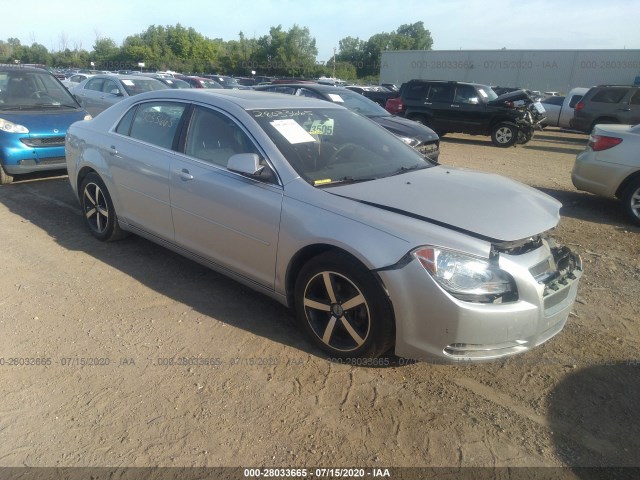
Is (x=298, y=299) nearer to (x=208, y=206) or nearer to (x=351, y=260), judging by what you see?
(x=351, y=260)

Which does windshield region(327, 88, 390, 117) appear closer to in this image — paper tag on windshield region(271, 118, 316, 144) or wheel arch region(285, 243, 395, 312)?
paper tag on windshield region(271, 118, 316, 144)

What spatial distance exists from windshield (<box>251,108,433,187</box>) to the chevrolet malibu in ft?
0.04

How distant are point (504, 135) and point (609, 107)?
3452 mm

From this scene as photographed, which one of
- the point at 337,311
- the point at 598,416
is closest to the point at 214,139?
the point at 337,311

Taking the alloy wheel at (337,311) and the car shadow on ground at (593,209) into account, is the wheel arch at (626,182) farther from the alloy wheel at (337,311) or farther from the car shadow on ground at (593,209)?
the alloy wheel at (337,311)

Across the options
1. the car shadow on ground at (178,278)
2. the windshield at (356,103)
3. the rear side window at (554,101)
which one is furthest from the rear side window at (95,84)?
the rear side window at (554,101)

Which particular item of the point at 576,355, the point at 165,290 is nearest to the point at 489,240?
the point at 576,355

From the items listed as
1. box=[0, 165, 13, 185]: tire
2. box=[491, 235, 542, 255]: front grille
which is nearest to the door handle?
box=[491, 235, 542, 255]: front grille

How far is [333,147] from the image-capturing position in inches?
149

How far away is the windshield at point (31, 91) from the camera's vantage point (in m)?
7.59

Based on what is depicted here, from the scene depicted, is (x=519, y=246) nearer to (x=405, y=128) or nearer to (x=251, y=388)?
(x=251, y=388)

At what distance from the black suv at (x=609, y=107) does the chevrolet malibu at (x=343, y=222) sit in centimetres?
1336

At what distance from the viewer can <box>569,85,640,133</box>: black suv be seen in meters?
14.4

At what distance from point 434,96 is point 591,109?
4.76 m
